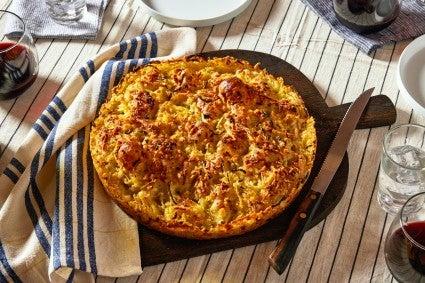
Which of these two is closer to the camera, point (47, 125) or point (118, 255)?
point (118, 255)

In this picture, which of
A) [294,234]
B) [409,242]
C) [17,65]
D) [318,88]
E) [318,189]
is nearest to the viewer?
[409,242]

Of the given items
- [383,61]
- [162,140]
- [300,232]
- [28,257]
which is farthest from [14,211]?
[383,61]

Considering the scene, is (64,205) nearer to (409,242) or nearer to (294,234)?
(294,234)

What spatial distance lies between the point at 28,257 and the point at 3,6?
3.73 ft

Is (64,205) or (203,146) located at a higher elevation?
(203,146)

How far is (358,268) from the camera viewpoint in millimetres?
1714

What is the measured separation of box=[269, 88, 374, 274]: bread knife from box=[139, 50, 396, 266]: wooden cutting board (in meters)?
0.03

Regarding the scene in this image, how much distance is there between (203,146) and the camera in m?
1.81

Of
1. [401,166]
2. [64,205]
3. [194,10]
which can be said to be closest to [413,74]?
[401,166]

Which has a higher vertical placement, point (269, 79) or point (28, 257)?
point (269, 79)

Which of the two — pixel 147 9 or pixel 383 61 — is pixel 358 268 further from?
pixel 147 9

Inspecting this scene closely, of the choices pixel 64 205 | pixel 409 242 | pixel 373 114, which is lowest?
pixel 64 205

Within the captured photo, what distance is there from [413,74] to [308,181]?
60 cm

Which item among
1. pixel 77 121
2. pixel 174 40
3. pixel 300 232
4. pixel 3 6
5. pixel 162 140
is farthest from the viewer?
pixel 3 6
